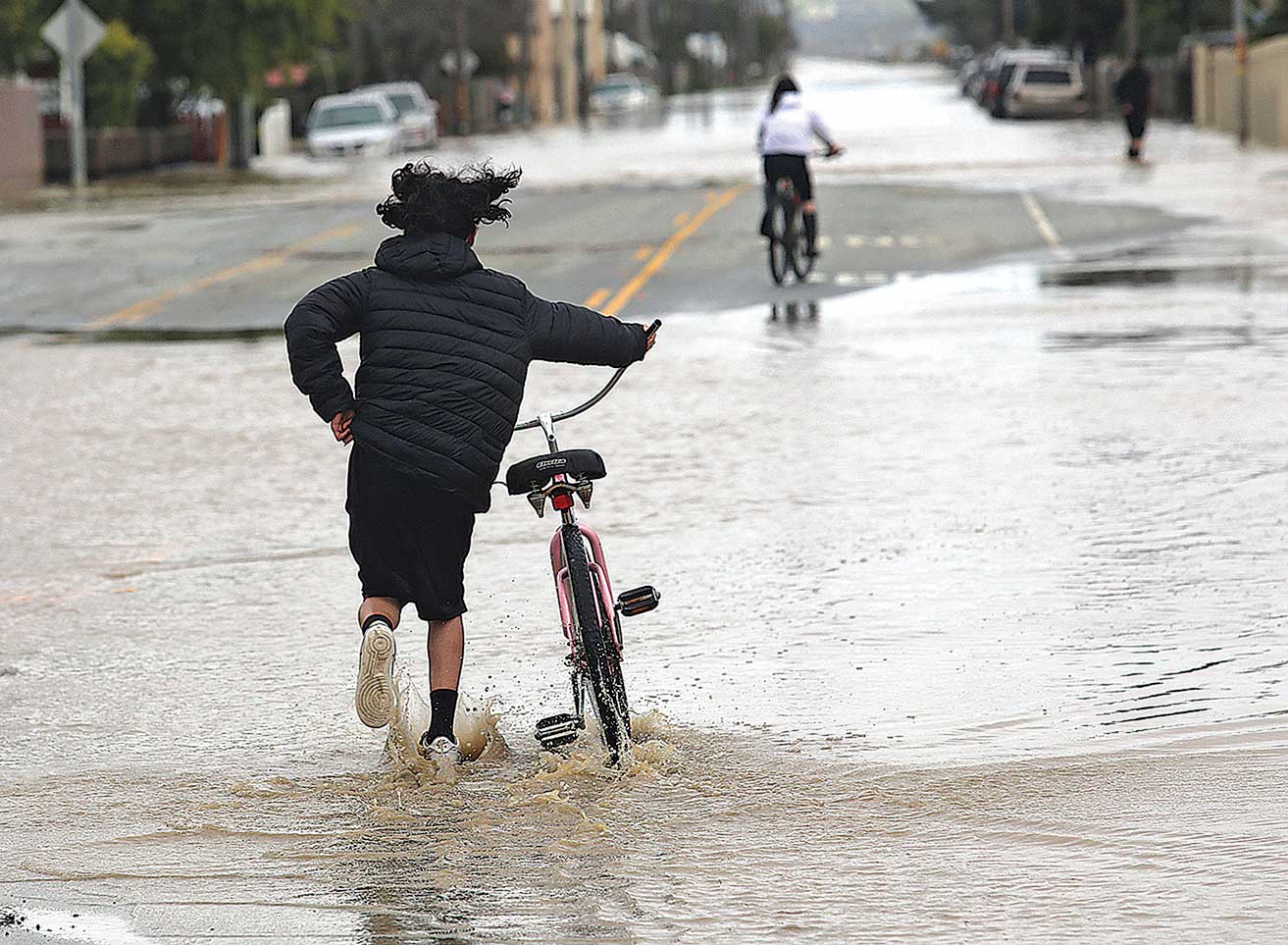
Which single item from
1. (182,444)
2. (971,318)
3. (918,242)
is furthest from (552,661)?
(918,242)

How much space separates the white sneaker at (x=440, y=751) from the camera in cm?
661

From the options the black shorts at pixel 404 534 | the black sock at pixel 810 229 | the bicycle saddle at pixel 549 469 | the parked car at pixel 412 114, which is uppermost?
the parked car at pixel 412 114

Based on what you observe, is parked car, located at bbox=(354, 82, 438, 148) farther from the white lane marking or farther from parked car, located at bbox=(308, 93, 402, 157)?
the white lane marking

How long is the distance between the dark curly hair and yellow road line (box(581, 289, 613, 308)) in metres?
13.3

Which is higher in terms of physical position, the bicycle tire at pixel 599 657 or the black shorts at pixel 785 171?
the black shorts at pixel 785 171

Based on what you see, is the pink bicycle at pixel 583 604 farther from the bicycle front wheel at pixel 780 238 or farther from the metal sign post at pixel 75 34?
the metal sign post at pixel 75 34

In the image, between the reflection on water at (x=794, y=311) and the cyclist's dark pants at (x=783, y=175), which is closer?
the reflection on water at (x=794, y=311)

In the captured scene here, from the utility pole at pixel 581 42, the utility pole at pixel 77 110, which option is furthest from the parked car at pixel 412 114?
the utility pole at pixel 581 42

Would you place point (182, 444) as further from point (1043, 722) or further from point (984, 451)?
point (1043, 722)

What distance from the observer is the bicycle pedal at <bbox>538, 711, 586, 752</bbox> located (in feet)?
21.0

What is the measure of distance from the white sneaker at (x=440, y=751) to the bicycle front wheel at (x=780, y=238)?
1475cm

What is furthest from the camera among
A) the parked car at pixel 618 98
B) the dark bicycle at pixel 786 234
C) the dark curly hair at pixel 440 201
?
the parked car at pixel 618 98

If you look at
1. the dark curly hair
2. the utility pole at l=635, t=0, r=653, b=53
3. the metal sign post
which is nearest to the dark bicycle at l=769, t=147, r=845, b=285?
the dark curly hair

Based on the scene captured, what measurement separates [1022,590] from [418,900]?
398cm
